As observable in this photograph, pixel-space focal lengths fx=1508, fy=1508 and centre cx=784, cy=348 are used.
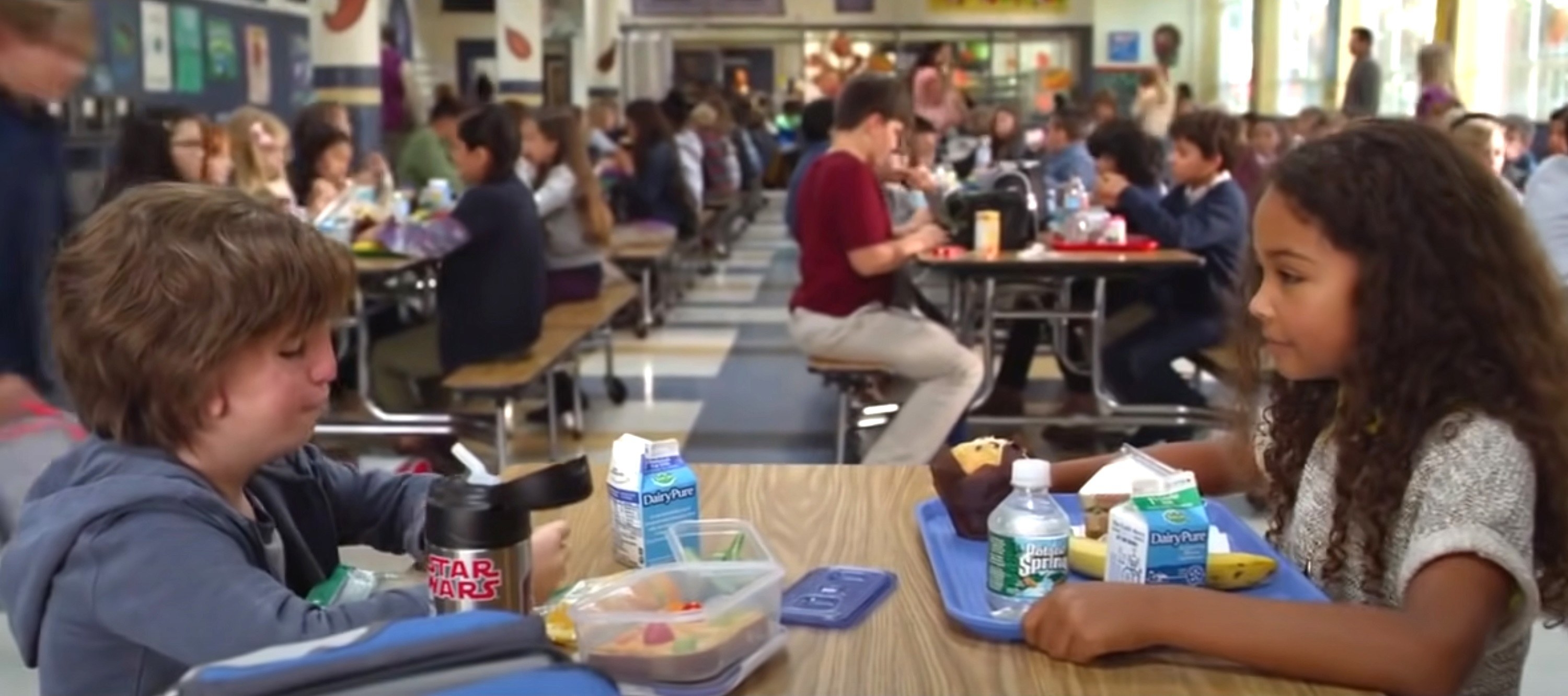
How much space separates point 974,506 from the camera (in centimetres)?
158

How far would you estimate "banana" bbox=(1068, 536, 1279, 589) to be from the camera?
144cm

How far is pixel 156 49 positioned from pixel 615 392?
159 inches

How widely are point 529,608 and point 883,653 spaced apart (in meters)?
0.31

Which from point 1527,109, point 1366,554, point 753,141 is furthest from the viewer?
point 753,141

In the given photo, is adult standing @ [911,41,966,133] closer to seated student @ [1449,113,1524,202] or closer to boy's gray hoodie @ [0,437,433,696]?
seated student @ [1449,113,1524,202]

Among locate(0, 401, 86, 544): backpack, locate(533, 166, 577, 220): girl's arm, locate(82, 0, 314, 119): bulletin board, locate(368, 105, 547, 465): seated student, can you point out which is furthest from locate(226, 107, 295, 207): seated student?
locate(0, 401, 86, 544): backpack

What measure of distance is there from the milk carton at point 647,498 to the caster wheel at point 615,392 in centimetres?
422

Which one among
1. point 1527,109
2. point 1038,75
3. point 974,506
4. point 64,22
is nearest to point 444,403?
point 64,22

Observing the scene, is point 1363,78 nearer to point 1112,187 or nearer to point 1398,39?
point 1398,39

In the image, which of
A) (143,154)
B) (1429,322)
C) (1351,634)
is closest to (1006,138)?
(143,154)

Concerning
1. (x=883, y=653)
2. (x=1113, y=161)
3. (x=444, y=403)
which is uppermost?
(x=1113, y=161)

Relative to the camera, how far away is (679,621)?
123 centimetres

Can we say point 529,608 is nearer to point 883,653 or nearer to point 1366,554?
point 883,653

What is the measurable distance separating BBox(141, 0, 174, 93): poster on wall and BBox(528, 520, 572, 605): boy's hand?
751cm
